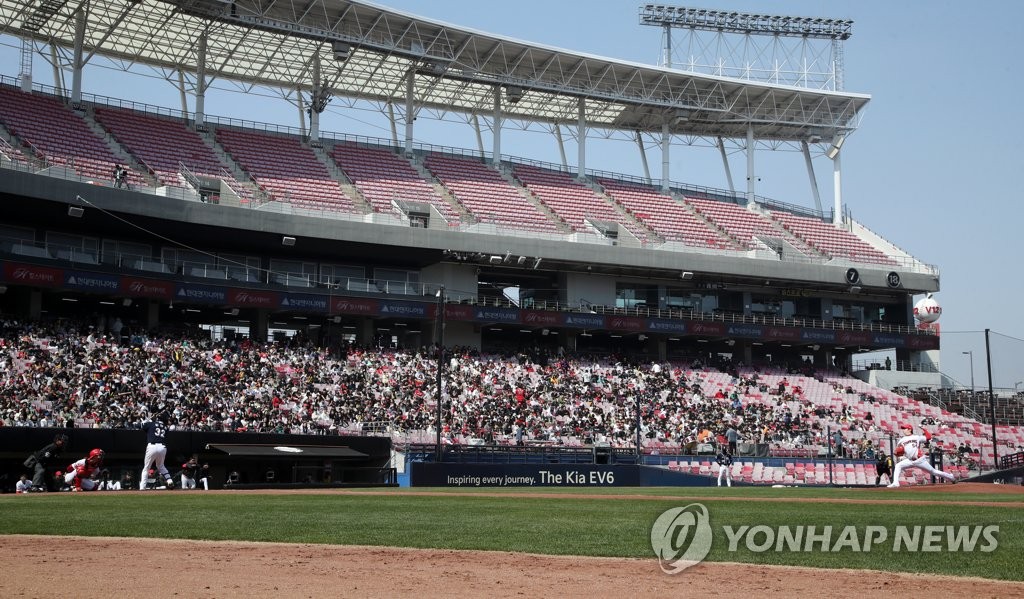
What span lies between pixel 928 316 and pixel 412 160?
111 feet

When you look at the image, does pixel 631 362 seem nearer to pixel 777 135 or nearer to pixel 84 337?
pixel 777 135

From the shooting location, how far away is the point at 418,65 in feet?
184

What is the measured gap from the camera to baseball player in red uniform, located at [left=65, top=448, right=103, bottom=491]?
80.2ft

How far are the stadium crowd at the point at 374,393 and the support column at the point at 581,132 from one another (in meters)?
14.9

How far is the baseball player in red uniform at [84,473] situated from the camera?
24436 mm

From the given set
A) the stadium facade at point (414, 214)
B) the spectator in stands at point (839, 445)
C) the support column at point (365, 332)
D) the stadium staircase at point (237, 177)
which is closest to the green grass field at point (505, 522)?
the stadium facade at point (414, 214)

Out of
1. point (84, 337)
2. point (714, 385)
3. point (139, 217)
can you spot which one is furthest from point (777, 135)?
point (84, 337)

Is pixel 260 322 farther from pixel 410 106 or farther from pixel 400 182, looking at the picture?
pixel 410 106

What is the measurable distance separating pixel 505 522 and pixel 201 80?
44177 mm

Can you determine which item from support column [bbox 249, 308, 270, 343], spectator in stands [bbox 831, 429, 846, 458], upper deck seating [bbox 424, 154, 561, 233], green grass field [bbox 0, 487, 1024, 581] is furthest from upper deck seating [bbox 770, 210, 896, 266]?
green grass field [bbox 0, 487, 1024, 581]

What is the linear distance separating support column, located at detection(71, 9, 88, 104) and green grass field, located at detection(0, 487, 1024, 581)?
3487cm

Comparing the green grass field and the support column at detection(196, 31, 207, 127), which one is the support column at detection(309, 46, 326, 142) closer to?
the support column at detection(196, 31, 207, 127)

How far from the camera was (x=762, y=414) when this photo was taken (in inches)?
1953

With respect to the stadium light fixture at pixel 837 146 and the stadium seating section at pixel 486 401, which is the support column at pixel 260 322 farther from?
the stadium light fixture at pixel 837 146
